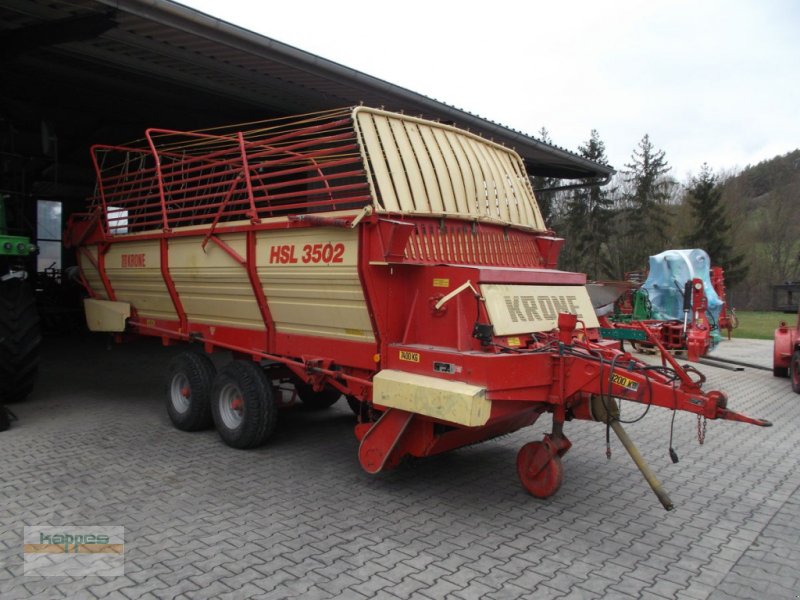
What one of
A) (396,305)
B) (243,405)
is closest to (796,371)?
(396,305)

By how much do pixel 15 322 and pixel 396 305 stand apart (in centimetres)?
467

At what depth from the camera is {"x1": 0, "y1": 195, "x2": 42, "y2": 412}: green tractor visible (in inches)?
258

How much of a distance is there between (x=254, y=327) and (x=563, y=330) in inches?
109

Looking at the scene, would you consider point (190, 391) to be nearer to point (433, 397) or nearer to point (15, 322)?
point (15, 322)

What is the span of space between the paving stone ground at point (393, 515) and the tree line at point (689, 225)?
2840 cm

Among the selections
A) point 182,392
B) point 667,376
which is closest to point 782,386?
point 667,376

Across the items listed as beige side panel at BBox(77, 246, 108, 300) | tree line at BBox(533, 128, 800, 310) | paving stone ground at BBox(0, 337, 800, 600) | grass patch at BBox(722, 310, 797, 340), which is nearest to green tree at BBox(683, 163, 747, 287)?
tree line at BBox(533, 128, 800, 310)

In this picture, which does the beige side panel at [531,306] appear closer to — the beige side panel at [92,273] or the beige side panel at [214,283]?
the beige side panel at [214,283]

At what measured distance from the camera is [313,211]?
199 inches

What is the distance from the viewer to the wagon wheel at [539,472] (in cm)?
429

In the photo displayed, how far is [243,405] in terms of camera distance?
5508 millimetres

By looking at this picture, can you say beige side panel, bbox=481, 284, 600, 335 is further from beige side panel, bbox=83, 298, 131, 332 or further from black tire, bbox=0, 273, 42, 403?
black tire, bbox=0, 273, 42, 403

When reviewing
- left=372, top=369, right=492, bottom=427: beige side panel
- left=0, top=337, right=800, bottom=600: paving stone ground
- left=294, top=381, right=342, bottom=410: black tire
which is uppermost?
left=372, top=369, right=492, bottom=427: beige side panel

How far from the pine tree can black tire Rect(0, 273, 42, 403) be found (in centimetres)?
3115
